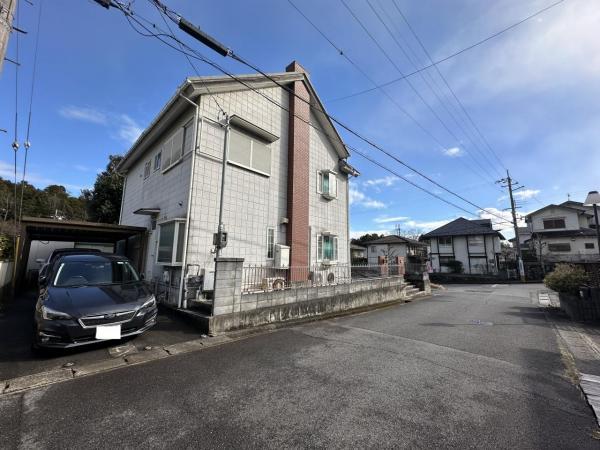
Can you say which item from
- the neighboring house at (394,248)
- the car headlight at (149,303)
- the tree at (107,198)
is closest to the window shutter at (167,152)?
the car headlight at (149,303)

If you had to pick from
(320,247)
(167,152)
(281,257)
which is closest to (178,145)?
(167,152)

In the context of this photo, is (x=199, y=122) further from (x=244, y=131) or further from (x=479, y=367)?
A: (x=479, y=367)

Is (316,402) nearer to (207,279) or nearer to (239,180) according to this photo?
(207,279)

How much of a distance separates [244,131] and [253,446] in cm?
868

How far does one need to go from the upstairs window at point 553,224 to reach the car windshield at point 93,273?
145 ft

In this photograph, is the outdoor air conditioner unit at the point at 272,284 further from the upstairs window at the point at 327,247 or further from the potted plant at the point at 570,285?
the potted plant at the point at 570,285

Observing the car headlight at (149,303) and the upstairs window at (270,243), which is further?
the upstairs window at (270,243)

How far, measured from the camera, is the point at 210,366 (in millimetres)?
3998

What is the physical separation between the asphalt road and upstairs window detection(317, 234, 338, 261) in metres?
6.46

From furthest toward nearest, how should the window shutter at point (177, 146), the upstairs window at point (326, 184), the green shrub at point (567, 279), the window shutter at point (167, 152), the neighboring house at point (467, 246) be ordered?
the neighboring house at point (467, 246)
the upstairs window at point (326, 184)
the window shutter at point (167, 152)
the green shrub at point (567, 279)
the window shutter at point (177, 146)

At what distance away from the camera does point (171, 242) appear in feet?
25.4

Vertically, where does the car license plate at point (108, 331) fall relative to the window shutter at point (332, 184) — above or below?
below

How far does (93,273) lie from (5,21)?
14.9 ft

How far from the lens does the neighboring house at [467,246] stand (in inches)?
1182
